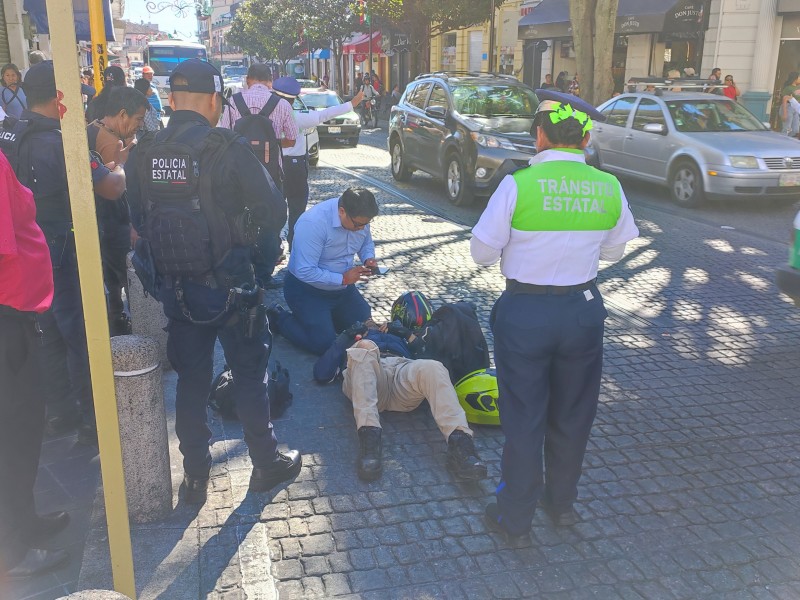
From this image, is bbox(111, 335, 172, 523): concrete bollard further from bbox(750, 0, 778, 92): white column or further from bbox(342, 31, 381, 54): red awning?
bbox(342, 31, 381, 54): red awning

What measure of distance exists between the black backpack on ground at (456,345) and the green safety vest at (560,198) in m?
1.84

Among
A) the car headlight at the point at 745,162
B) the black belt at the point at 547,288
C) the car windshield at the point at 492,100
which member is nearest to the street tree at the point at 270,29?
the car windshield at the point at 492,100

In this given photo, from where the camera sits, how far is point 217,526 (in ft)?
11.6

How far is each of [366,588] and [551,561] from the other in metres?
0.80

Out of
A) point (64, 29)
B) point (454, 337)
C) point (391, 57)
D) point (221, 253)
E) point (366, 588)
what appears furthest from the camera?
point (391, 57)

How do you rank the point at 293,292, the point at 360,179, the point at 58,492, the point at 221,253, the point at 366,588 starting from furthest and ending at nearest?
the point at 360,179 → the point at 293,292 → the point at 58,492 → the point at 221,253 → the point at 366,588

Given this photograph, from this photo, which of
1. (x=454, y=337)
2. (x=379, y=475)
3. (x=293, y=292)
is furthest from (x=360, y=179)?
(x=379, y=475)

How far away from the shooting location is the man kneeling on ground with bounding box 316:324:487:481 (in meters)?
4.01

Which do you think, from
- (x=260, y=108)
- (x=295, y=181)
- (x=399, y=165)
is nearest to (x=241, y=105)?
(x=260, y=108)

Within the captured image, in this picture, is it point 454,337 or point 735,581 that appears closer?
point 735,581

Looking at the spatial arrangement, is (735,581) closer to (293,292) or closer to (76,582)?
(76,582)

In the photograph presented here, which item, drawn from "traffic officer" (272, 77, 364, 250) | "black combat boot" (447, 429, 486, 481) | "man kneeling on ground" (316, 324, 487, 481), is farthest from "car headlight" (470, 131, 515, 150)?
"black combat boot" (447, 429, 486, 481)

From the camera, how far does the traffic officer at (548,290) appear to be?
3168 mm

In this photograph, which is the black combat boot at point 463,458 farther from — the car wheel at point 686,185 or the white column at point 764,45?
the white column at point 764,45
